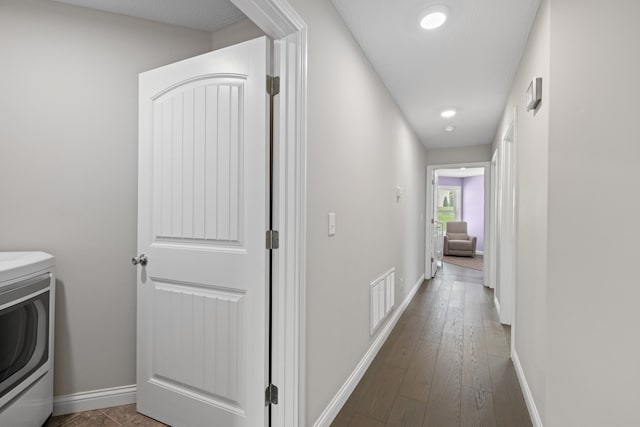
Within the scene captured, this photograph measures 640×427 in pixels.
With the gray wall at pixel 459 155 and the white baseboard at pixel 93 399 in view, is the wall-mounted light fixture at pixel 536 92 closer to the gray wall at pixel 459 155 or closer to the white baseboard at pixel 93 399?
the white baseboard at pixel 93 399

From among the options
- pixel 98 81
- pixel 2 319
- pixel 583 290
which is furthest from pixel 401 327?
pixel 98 81

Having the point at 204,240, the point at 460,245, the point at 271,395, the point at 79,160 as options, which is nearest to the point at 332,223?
the point at 204,240

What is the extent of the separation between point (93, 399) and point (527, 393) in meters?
2.62

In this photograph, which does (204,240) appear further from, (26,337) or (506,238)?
(506,238)

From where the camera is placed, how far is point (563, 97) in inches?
51.1

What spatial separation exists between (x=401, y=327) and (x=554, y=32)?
2590 mm

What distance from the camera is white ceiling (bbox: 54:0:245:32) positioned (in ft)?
5.47

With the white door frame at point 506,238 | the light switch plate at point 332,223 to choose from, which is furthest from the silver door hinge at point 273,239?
the white door frame at point 506,238

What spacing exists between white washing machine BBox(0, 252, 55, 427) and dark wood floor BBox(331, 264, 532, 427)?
1.51 meters

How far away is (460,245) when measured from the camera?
24.4ft

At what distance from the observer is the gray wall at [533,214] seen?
57.0 inches

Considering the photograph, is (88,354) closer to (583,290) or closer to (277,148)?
(277,148)

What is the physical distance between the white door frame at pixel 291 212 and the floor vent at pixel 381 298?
1091 millimetres

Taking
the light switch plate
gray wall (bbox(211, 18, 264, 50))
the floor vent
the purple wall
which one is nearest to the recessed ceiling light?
gray wall (bbox(211, 18, 264, 50))
